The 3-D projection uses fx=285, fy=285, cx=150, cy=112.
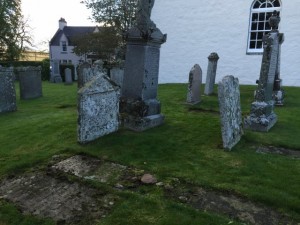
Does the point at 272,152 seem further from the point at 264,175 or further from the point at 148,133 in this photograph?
the point at 148,133

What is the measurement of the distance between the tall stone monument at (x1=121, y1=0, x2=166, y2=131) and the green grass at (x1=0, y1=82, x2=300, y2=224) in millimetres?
430

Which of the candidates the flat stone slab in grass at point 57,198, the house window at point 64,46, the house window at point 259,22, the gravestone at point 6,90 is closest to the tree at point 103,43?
the house window at point 259,22

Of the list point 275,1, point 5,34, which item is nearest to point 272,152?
point 275,1

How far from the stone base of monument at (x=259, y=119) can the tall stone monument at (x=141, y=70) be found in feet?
8.43

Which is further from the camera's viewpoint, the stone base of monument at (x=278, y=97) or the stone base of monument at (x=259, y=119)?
the stone base of monument at (x=278, y=97)

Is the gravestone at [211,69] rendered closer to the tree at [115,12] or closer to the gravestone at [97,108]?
the gravestone at [97,108]

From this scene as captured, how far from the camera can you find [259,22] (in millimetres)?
17125

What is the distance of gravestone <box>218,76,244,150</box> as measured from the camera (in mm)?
5852

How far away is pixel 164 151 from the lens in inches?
233

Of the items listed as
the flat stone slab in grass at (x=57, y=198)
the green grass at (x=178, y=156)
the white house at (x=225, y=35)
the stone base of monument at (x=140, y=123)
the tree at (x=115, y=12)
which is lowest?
the flat stone slab in grass at (x=57, y=198)

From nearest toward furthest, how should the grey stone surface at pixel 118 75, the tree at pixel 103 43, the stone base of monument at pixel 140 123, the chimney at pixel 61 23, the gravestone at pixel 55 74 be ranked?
the stone base of monument at pixel 140 123 < the grey stone surface at pixel 118 75 < the gravestone at pixel 55 74 < the tree at pixel 103 43 < the chimney at pixel 61 23

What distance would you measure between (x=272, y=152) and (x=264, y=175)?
1.39 m

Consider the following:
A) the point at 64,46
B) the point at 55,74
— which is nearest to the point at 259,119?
the point at 55,74

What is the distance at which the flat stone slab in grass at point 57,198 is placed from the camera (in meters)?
3.73
